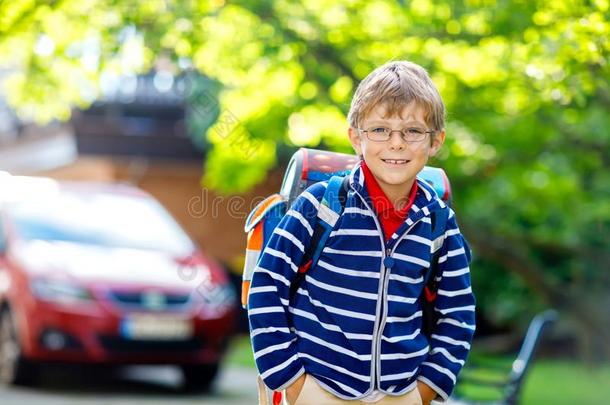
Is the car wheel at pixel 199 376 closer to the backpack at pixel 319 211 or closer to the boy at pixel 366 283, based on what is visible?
the backpack at pixel 319 211

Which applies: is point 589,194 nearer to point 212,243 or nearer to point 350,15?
point 350,15

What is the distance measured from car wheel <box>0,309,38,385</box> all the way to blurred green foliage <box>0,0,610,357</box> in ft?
7.22

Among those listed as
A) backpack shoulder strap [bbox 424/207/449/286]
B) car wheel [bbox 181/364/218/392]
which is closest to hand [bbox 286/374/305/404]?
backpack shoulder strap [bbox 424/207/449/286]

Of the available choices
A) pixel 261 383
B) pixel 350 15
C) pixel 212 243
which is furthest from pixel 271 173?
pixel 261 383

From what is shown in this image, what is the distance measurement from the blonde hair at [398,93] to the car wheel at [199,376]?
6.50 metres

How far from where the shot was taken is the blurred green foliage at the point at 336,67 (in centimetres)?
731

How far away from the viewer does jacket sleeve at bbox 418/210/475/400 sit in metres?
3.16

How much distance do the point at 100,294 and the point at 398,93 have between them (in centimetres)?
597

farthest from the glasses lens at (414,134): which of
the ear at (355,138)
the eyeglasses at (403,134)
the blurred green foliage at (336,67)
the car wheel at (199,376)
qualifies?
the car wheel at (199,376)

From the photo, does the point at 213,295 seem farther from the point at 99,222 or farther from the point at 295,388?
the point at 295,388

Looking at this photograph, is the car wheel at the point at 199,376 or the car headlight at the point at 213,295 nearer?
the car headlight at the point at 213,295

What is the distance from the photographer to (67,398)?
28.1 ft

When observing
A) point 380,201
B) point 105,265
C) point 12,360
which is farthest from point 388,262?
point 12,360

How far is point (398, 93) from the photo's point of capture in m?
3.03
